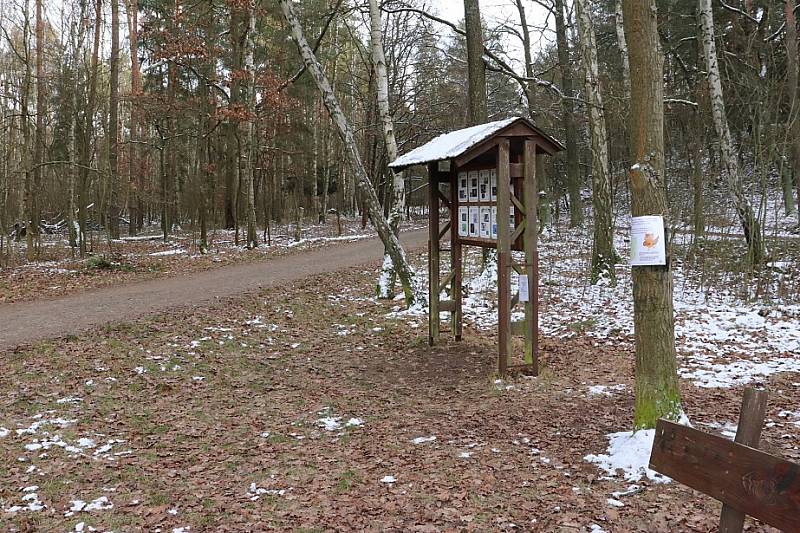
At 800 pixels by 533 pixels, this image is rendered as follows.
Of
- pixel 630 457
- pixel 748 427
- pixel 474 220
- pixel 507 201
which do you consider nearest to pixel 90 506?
pixel 630 457

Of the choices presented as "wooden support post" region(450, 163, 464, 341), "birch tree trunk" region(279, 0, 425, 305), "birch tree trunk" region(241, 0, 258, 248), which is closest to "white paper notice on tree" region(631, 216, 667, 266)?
"wooden support post" region(450, 163, 464, 341)

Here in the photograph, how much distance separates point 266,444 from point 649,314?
3431 millimetres

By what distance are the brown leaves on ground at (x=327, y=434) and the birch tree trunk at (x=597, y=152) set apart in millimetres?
3648

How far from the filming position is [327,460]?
16.5ft

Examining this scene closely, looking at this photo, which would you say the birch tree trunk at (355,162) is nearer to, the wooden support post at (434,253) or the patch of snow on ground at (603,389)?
the wooden support post at (434,253)

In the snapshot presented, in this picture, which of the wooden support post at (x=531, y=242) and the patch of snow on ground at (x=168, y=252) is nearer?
the wooden support post at (x=531, y=242)

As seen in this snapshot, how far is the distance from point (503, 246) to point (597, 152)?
18.0 feet

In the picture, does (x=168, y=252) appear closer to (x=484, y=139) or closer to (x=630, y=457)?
(x=484, y=139)

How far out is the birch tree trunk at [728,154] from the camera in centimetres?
1066

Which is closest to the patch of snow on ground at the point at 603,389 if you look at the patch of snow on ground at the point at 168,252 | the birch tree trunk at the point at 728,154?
the birch tree trunk at the point at 728,154

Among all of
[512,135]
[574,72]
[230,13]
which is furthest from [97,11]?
[512,135]

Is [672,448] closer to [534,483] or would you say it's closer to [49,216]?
[534,483]

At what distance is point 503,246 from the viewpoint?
6902 millimetres

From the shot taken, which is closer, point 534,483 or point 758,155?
point 534,483
